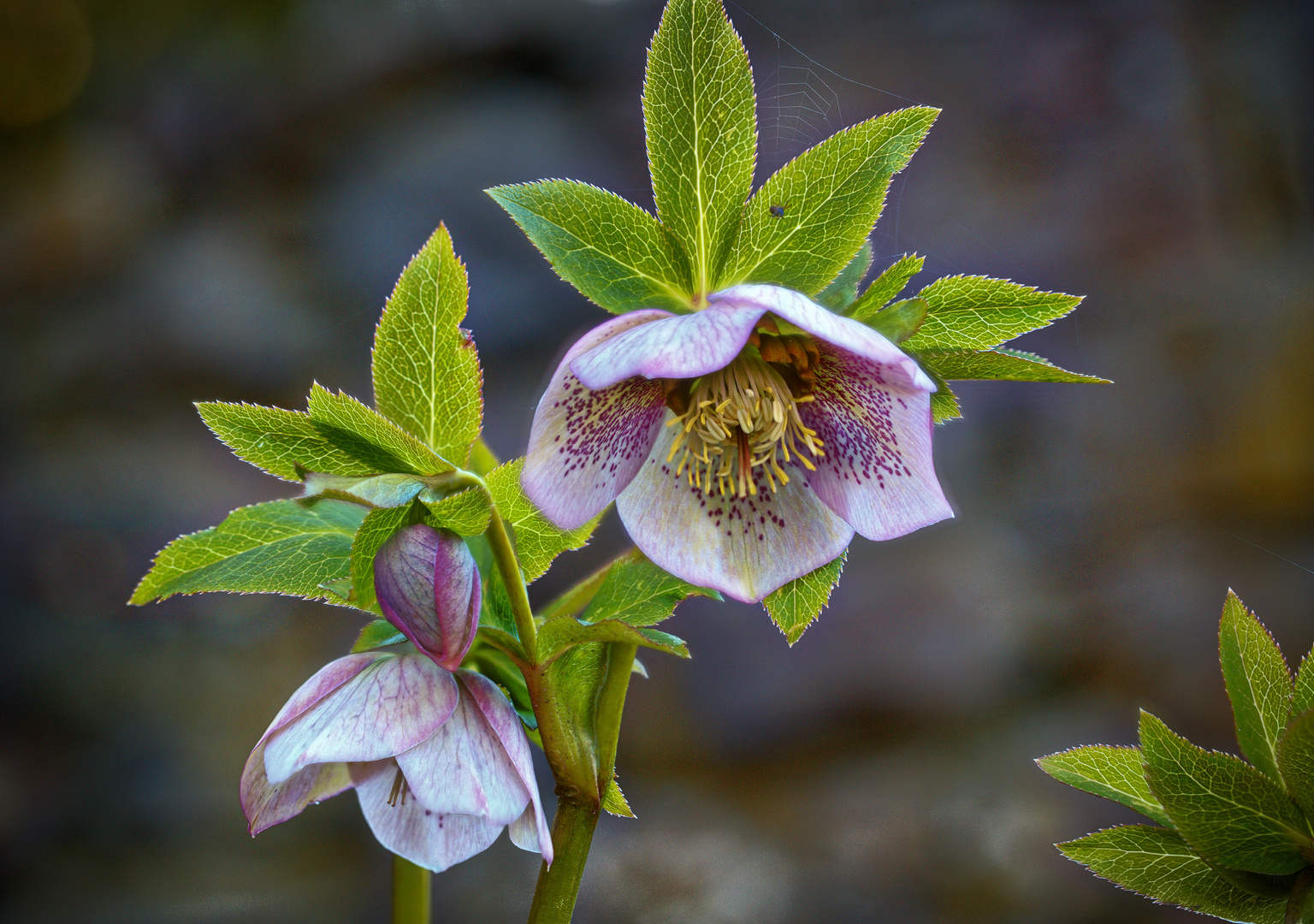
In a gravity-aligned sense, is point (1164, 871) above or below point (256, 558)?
below

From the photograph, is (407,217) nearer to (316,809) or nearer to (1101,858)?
(316,809)

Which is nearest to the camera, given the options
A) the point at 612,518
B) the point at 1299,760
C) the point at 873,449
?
the point at 1299,760

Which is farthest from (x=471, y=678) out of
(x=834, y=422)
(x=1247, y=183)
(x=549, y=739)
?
(x=1247, y=183)

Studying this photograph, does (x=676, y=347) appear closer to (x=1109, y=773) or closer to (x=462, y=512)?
(x=462, y=512)

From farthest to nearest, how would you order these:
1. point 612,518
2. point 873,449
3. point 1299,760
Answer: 1. point 612,518
2. point 873,449
3. point 1299,760

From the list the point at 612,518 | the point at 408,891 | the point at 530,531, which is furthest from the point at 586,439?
the point at 612,518

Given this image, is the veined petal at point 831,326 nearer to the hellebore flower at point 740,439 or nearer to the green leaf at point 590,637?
the hellebore flower at point 740,439
